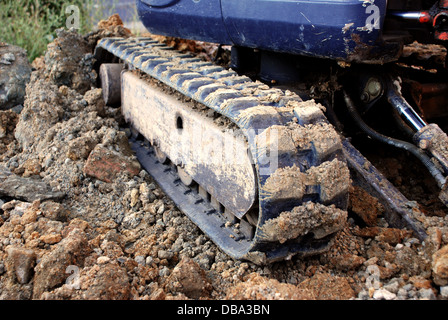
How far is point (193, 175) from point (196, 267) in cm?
66

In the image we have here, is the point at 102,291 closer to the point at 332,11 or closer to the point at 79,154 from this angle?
the point at 79,154

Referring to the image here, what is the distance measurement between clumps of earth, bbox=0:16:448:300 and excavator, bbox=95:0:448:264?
107 mm

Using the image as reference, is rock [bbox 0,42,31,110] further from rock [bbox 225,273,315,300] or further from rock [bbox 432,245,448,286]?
rock [bbox 432,245,448,286]

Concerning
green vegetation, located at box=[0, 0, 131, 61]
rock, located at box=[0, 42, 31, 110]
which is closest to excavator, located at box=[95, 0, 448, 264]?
rock, located at box=[0, 42, 31, 110]

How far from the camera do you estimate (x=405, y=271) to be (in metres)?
2.22

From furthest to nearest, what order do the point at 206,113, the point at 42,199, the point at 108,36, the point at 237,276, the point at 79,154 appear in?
the point at 108,36, the point at 79,154, the point at 42,199, the point at 206,113, the point at 237,276

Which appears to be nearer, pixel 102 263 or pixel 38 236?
pixel 102 263

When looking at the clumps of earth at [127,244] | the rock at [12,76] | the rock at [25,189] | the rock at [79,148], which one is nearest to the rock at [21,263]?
the clumps of earth at [127,244]

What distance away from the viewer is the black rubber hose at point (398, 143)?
2415 millimetres

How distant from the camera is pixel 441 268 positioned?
2.00m

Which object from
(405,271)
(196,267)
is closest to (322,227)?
(405,271)

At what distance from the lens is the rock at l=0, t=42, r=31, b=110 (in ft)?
14.2

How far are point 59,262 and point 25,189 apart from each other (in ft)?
2.92

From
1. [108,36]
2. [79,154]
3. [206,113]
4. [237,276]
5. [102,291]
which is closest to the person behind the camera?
[102,291]
